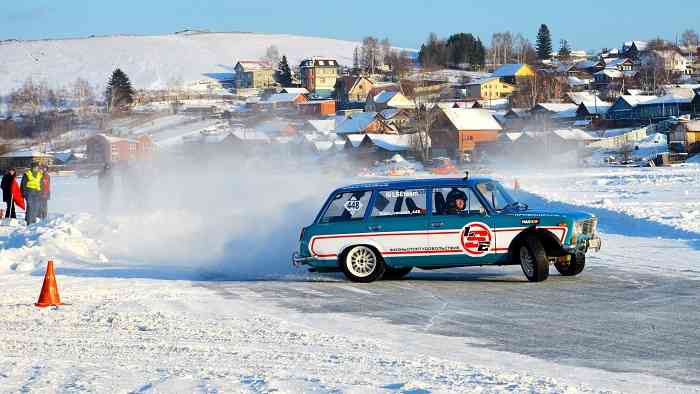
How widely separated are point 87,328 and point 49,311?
1782 millimetres

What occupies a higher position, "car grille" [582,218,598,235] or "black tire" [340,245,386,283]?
"car grille" [582,218,598,235]

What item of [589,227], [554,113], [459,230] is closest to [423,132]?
[554,113]

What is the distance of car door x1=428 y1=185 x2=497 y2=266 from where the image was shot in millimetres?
15477

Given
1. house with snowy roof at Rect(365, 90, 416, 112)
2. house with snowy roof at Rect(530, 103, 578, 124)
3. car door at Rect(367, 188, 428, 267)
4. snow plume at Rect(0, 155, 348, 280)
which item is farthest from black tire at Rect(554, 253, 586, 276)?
house with snowy roof at Rect(365, 90, 416, 112)

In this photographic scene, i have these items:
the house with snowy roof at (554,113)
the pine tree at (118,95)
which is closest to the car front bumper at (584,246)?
the pine tree at (118,95)

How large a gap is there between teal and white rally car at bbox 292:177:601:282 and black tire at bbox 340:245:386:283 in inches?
0.6

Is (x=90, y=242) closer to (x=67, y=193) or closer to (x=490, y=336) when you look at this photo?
(x=490, y=336)

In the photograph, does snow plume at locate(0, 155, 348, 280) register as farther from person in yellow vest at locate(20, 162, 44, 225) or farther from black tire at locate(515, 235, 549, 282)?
black tire at locate(515, 235, 549, 282)

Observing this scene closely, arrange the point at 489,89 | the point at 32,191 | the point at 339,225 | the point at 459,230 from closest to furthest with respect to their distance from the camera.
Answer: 1. the point at 459,230
2. the point at 339,225
3. the point at 32,191
4. the point at 489,89

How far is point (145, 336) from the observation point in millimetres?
11492

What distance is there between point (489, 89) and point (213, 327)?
188664 mm

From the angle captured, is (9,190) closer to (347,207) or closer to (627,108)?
(347,207)

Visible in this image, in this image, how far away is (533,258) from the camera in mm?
15117

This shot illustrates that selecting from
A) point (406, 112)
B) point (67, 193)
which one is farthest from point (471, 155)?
point (67, 193)
